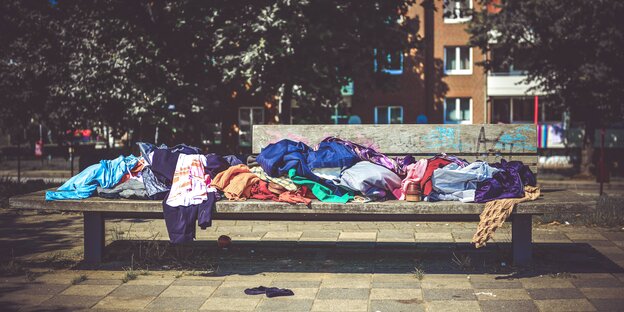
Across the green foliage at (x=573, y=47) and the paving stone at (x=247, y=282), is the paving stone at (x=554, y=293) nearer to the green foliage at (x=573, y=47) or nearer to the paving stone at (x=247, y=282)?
the paving stone at (x=247, y=282)

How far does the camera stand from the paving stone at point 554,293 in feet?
16.6

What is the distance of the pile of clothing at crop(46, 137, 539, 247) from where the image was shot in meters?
5.63

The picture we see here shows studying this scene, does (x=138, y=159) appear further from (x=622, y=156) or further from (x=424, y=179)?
(x=622, y=156)

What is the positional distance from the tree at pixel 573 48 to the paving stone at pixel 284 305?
59.1ft

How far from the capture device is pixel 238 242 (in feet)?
24.3

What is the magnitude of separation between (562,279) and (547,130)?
28.9m

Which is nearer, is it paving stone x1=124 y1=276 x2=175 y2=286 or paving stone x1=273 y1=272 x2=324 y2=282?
paving stone x1=124 y1=276 x2=175 y2=286

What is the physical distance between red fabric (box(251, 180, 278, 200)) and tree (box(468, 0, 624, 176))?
17.3 m

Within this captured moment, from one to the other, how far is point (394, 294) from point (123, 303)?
2.13m

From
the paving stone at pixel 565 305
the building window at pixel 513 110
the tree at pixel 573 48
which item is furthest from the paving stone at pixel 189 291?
the building window at pixel 513 110

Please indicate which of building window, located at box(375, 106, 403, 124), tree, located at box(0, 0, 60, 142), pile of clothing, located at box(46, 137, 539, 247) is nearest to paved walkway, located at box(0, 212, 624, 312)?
pile of clothing, located at box(46, 137, 539, 247)

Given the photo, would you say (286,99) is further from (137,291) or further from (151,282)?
(137,291)

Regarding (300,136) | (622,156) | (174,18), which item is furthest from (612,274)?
(622,156)

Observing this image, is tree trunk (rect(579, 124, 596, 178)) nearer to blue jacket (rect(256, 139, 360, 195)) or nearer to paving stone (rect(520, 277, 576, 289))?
paving stone (rect(520, 277, 576, 289))
